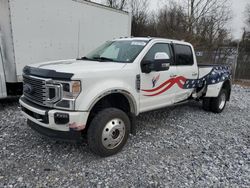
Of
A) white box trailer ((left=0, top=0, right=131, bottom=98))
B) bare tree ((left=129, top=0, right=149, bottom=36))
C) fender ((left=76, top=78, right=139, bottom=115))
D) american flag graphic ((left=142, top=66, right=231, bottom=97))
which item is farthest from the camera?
bare tree ((left=129, top=0, right=149, bottom=36))

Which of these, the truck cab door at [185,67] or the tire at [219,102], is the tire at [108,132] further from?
the tire at [219,102]

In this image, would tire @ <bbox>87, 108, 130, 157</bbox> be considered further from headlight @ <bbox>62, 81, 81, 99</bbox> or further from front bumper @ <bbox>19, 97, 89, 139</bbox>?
headlight @ <bbox>62, 81, 81, 99</bbox>

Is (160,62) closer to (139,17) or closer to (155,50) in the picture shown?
(155,50)

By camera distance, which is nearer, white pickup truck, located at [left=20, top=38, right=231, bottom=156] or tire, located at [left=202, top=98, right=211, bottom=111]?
white pickup truck, located at [left=20, top=38, right=231, bottom=156]

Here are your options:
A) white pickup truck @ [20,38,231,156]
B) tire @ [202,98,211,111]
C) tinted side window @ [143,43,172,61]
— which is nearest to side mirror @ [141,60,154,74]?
white pickup truck @ [20,38,231,156]

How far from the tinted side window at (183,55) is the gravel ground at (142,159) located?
4.93 feet

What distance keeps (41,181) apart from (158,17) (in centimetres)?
2507

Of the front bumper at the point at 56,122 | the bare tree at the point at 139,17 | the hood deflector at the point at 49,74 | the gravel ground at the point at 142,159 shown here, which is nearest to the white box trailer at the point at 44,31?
the gravel ground at the point at 142,159

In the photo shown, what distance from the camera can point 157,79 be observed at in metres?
4.20

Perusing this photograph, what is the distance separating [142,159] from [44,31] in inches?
177

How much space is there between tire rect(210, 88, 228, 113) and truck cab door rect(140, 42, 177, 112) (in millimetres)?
1981

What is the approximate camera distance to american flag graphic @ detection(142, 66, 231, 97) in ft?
14.1

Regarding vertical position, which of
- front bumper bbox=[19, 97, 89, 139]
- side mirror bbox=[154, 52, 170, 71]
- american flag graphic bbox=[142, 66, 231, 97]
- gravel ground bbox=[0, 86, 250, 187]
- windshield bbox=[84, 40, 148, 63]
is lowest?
gravel ground bbox=[0, 86, 250, 187]

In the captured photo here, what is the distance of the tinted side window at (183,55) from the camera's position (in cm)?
494
